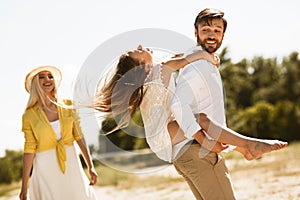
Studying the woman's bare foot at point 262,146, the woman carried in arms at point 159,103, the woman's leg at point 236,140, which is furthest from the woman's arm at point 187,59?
the woman's bare foot at point 262,146

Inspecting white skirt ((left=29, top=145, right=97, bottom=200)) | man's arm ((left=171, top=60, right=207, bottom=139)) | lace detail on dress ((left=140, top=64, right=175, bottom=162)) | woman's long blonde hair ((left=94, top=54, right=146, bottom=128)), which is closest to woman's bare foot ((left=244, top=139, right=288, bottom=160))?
man's arm ((left=171, top=60, right=207, bottom=139))

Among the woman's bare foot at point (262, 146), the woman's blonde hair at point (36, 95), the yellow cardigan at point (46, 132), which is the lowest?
the yellow cardigan at point (46, 132)

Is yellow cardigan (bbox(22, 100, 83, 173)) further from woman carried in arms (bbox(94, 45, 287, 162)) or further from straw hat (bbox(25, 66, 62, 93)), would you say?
woman carried in arms (bbox(94, 45, 287, 162))

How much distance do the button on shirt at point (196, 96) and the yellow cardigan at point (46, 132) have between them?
6.59 feet

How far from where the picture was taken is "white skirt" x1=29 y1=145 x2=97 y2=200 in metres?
4.95

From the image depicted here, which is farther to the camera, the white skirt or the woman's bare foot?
the white skirt

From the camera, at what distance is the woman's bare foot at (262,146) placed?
3.00m

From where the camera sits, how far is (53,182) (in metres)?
4.96

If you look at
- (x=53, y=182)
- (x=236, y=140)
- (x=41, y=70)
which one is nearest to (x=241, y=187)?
(x=53, y=182)

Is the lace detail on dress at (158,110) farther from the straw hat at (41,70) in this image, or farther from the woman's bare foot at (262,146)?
the straw hat at (41,70)

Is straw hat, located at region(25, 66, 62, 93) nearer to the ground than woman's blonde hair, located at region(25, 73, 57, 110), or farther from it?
farther from it

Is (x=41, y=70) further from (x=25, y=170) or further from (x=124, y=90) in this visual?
(x=124, y=90)

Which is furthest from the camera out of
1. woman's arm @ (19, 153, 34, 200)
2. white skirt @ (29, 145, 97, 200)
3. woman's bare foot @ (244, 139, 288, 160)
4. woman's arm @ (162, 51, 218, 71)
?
white skirt @ (29, 145, 97, 200)

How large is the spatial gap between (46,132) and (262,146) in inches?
97.3
